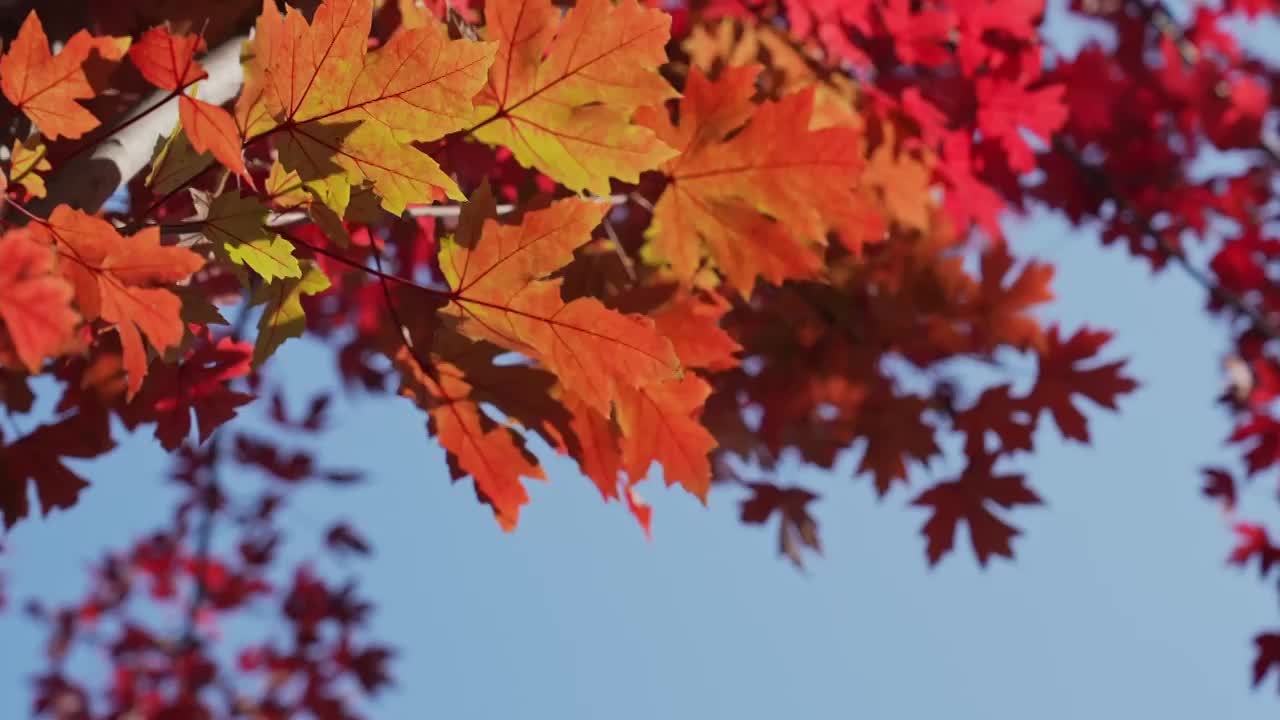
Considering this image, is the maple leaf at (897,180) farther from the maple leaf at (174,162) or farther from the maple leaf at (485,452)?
the maple leaf at (174,162)

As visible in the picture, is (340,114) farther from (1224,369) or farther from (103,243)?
(1224,369)

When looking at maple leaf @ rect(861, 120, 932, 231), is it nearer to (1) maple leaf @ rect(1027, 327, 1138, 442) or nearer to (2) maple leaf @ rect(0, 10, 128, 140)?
(1) maple leaf @ rect(1027, 327, 1138, 442)

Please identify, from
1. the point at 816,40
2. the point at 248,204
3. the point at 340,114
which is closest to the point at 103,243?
the point at 248,204

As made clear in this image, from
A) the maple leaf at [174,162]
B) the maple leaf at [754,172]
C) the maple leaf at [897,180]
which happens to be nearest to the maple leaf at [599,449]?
the maple leaf at [754,172]

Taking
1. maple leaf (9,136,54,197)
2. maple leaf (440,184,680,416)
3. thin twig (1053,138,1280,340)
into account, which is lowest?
maple leaf (440,184,680,416)

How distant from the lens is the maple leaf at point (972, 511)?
198 centimetres

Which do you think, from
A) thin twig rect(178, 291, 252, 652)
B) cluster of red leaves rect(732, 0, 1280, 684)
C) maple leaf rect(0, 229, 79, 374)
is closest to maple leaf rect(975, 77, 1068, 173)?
cluster of red leaves rect(732, 0, 1280, 684)

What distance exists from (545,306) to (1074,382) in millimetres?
1348

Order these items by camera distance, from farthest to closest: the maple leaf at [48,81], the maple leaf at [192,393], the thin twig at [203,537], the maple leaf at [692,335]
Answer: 1. the thin twig at [203,537]
2. the maple leaf at [692,335]
3. the maple leaf at [192,393]
4. the maple leaf at [48,81]

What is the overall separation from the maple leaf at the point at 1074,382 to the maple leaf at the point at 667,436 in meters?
0.94

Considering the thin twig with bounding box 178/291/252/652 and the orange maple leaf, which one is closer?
the orange maple leaf

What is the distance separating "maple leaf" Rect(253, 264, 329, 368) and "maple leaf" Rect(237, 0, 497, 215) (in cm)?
15

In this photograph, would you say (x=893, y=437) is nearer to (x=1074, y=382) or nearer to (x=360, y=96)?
(x=1074, y=382)

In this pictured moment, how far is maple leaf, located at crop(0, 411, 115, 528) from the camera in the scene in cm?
149
